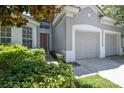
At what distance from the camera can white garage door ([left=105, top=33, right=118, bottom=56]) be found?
67.1 feet

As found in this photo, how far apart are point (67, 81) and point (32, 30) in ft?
40.3

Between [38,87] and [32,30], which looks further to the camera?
[32,30]

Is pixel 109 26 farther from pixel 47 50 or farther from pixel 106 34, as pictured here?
pixel 47 50

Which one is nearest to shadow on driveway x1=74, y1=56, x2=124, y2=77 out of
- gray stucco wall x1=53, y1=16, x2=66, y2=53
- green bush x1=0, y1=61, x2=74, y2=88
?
gray stucco wall x1=53, y1=16, x2=66, y2=53

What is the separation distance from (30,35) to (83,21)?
4798 mm

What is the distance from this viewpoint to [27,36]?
15.9 m

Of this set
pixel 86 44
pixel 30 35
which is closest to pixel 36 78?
pixel 30 35

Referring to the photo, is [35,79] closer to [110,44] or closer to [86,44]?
[86,44]

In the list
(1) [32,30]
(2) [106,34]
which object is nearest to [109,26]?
(2) [106,34]

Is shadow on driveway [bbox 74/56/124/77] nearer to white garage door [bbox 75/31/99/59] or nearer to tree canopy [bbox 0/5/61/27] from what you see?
white garage door [bbox 75/31/99/59]

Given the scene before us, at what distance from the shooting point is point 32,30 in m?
16.4

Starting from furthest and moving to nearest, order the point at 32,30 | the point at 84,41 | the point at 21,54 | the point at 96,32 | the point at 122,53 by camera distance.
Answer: the point at 122,53 → the point at 96,32 → the point at 84,41 → the point at 32,30 → the point at 21,54

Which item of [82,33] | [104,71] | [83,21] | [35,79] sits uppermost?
[83,21]
